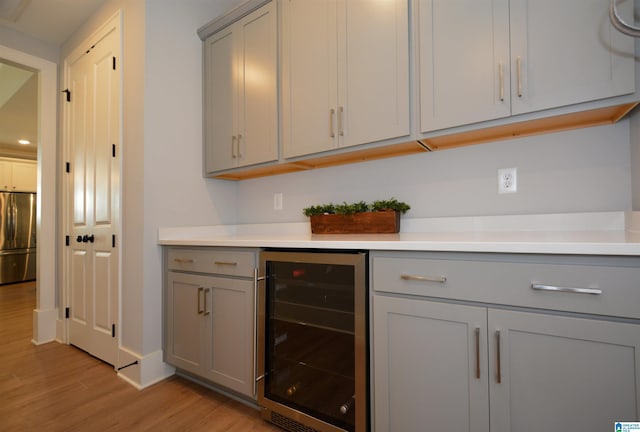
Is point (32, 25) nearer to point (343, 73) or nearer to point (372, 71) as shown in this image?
point (343, 73)

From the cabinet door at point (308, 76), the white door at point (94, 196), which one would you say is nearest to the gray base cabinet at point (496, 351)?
the cabinet door at point (308, 76)

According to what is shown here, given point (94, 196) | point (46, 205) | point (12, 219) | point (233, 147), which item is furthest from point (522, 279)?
point (12, 219)

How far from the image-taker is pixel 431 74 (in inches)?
55.2

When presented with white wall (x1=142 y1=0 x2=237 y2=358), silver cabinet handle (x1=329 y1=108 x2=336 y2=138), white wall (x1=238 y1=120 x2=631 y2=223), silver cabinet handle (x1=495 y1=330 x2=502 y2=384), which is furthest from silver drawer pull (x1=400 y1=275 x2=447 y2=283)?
white wall (x1=142 y1=0 x2=237 y2=358)

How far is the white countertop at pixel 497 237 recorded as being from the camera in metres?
0.89

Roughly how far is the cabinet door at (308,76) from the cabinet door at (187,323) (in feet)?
3.22

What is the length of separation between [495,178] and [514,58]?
56 cm

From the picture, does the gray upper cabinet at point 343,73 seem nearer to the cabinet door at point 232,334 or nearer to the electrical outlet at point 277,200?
the electrical outlet at point 277,200

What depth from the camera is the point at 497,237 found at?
1192mm

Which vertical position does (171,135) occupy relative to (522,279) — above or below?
above

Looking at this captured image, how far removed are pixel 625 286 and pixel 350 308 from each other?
2.86 ft

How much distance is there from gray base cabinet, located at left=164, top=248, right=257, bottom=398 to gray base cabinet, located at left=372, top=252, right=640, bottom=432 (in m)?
0.70

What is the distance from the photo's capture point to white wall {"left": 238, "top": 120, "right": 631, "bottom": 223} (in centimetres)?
132

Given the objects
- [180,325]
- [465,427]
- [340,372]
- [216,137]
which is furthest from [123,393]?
[465,427]
